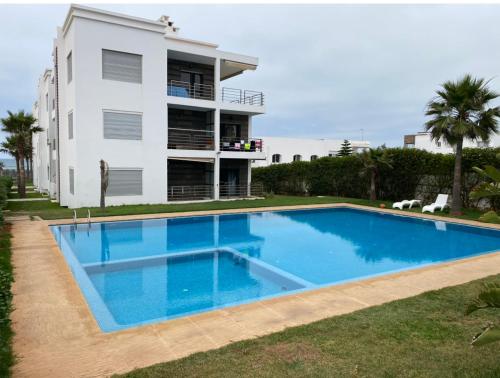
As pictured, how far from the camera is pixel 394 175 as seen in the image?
23375 millimetres

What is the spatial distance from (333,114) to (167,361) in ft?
150

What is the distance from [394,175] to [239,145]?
10275 mm

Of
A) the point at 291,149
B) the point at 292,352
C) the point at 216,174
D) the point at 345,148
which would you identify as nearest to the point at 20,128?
the point at 216,174

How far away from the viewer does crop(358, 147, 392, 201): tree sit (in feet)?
73.5

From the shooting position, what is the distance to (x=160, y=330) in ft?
17.0

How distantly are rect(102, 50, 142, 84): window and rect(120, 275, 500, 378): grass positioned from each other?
18922 millimetres

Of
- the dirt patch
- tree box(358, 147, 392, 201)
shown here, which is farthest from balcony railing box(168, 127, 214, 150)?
the dirt patch

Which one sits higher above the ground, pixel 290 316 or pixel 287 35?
pixel 287 35

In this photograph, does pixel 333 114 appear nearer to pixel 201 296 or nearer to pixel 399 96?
pixel 399 96

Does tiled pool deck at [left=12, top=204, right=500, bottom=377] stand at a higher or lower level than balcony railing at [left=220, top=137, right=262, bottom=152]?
lower

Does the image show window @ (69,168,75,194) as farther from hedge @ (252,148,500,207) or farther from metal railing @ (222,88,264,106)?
hedge @ (252,148,500,207)

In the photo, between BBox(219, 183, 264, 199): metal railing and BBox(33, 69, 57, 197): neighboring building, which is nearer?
BBox(219, 183, 264, 199): metal railing

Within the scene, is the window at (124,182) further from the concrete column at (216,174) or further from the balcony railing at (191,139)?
the concrete column at (216,174)

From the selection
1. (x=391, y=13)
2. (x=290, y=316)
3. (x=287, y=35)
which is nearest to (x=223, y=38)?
(x=287, y=35)
